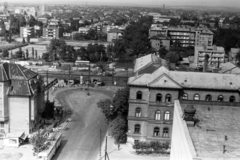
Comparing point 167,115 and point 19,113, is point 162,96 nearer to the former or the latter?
point 167,115

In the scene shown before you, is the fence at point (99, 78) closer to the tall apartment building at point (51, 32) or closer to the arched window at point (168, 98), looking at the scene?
the arched window at point (168, 98)

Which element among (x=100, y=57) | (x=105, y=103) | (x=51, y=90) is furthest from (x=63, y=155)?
(x=100, y=57)

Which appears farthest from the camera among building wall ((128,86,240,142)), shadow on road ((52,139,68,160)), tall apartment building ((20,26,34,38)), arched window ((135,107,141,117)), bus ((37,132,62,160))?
tall apartment building ((20,26,34,38))

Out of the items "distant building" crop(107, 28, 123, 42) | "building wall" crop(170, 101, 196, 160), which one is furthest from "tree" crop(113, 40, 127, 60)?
"building wall" crop(170, 101, 196, 160)

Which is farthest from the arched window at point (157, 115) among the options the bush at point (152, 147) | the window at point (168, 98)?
the bush at point (152, 147)

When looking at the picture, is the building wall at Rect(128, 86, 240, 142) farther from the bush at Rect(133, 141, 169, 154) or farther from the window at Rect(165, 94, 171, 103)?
the bush at Rect(133, 141, 169, 154)

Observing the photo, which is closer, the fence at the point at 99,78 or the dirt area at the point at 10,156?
the dirt area at the point at 10,156
